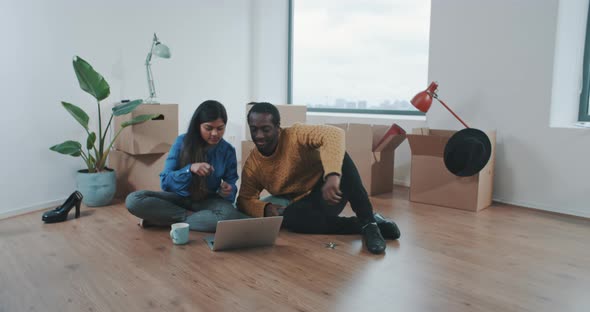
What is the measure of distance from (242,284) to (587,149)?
2.34 metres

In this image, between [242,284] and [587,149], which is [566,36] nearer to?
[587,149]

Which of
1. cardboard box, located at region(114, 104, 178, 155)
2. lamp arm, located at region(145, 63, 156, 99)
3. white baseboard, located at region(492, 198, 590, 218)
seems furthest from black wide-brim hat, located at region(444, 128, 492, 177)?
lamp arm, located at region(145, 63, 156, 99)

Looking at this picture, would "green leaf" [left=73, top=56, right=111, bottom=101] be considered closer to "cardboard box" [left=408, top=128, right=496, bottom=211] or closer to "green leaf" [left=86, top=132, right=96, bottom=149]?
"green leaf" [left=86, top=132, right=96, bottom=149]

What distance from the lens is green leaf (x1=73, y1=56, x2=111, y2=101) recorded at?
2.76 meters

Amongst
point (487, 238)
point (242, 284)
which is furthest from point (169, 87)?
point (487, 238)

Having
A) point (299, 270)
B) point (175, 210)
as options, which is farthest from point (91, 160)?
point (299, 270)

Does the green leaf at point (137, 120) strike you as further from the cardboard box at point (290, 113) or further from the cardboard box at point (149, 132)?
the cardboard box at point (290, 113)

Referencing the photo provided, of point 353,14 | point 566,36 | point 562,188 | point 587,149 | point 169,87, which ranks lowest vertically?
point 562,188

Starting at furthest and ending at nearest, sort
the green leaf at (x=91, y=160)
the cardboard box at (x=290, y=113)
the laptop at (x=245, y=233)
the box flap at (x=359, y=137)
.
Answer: the cardboard box at (x=290, y=113), the box flap at (x=359, y=137), the green leaf at (x=91, y=160), the laptop at (x=245, y=233)

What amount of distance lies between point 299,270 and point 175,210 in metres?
0.87

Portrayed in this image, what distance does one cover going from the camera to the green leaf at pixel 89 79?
2.76m

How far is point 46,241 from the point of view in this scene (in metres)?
2.28

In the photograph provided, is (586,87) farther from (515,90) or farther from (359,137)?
(359,137)

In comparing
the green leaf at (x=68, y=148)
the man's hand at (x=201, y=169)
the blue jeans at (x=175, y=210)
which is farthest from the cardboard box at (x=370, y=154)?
the green leaf at (x=68, y=148)
